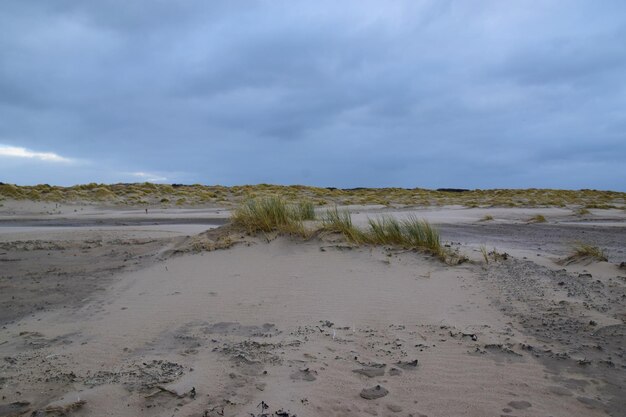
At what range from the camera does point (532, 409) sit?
243 centimetres

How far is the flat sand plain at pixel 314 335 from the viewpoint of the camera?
2.59m

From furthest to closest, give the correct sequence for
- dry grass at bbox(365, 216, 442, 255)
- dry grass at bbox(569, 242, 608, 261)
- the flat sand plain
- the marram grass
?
the marram grass < dry grass at bbox(365, 216, 442, 255) < dry grass at bbox(569, 242, 608, 261) < the flat sand plain

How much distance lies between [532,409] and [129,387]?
2.48 m

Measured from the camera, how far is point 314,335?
3605 millimetres

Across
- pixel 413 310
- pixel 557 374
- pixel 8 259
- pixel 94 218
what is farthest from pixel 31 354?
pixel 94 218

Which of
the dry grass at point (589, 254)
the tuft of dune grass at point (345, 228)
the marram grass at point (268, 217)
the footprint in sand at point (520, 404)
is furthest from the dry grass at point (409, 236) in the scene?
the footprint in sand at point (520, 404)

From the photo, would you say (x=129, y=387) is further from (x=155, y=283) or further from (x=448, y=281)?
(x=448, y=281)

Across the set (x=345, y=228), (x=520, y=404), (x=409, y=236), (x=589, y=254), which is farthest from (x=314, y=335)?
(x=589, y=254)

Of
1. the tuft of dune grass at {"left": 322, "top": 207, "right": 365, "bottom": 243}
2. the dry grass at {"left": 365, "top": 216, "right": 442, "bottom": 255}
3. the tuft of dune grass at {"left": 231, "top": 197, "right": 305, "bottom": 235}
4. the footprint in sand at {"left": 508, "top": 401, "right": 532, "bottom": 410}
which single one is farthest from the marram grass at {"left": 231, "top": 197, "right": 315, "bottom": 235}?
the footprint in sand at {"left": 508, "top": 401, "right": 532, "bottom": 410}

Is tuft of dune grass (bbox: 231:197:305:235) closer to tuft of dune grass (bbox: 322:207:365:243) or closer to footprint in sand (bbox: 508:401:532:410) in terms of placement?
tuft of dune grass (bbox: 322:207:365:243)

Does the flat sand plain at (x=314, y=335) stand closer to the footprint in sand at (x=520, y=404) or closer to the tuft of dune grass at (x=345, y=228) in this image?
the footprint in sand at (x=520, y=404)

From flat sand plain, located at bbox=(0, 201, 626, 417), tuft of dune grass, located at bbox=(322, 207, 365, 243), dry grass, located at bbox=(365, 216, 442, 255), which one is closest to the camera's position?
flat sand plain, located at bbox=(0, 201, 626, 417)

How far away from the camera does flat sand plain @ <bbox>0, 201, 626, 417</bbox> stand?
8.50 feet

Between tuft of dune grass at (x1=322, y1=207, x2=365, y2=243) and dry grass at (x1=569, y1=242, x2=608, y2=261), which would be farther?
tuft of dune grass at (x1=322, y1=207, x2=365, y2=243)
